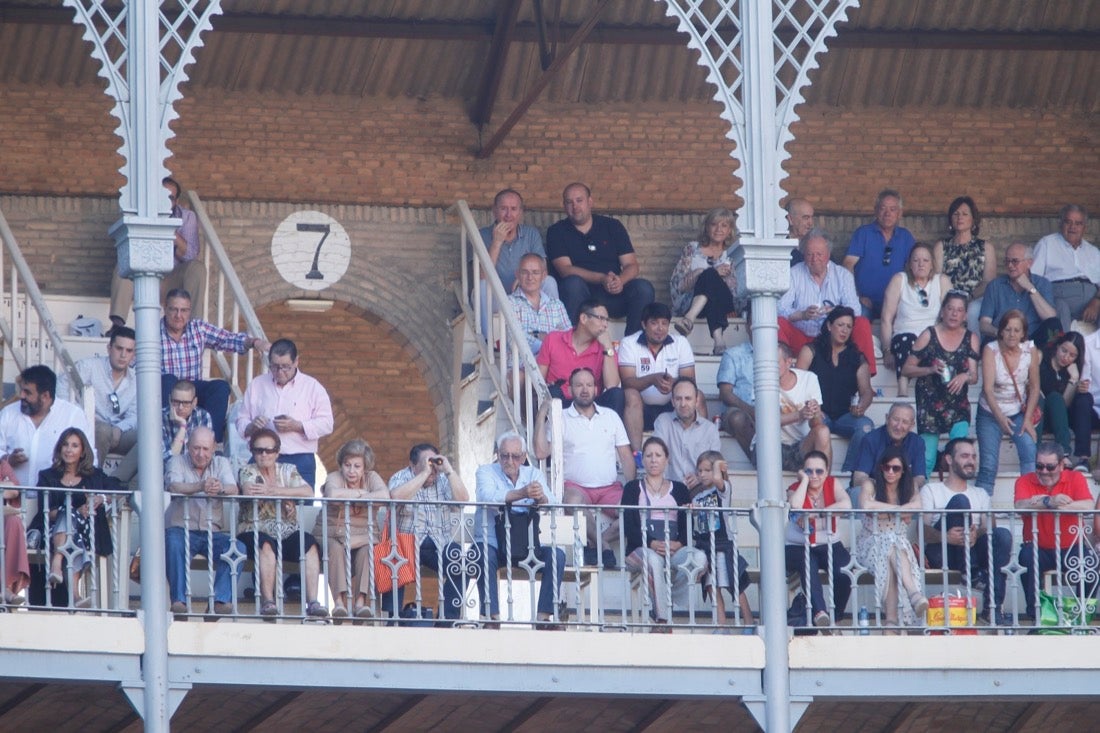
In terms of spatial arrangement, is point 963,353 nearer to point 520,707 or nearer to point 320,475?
point 520,707

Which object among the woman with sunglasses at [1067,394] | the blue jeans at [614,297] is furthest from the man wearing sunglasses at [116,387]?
the woman with sunglasses at [1067,394]

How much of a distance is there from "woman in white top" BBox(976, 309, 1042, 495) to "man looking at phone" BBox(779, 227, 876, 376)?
1.04m

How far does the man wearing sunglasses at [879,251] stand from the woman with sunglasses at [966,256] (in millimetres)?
297

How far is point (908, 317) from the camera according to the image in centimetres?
1605

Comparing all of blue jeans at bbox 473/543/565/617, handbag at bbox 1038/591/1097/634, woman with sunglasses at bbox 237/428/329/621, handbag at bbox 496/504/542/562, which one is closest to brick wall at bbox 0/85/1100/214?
woman with sunglasses at bbox 237/428/329/621

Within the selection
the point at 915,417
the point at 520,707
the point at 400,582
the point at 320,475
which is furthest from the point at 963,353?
the point at 320,475

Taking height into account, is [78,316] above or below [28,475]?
above

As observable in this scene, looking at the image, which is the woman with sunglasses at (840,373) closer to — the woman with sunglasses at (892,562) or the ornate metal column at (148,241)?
the woman with sunglasses at (892,562)

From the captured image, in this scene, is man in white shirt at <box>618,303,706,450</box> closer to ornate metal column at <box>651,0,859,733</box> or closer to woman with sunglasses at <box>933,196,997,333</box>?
ornate metal column at <box>651,0,859,733</box>

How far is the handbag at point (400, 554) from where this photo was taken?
12.4 meters

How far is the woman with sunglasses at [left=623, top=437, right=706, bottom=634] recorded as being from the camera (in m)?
12.4

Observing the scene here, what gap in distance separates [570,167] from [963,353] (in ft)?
13.8

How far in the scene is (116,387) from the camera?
1371cm

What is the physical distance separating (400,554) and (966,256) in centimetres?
617
